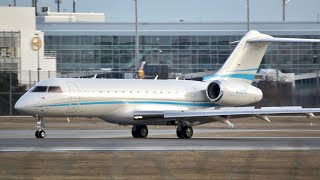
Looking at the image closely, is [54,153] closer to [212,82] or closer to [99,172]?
[99,172]

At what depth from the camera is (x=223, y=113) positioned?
46875mm

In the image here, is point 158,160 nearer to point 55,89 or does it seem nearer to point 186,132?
point 55,89

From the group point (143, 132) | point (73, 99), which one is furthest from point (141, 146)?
point (143, 132)

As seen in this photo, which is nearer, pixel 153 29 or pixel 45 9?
pixel 153 29

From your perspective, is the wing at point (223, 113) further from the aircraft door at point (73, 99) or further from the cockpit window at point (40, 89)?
the cockpit window at point (40, 89)

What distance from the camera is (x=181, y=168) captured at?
93.8ft

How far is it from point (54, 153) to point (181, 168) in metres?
6.71

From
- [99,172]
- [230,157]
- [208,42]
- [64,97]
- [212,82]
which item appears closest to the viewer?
[99,172]

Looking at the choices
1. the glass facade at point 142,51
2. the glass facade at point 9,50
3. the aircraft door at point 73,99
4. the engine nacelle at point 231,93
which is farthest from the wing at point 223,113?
the glass facade at point 142,51

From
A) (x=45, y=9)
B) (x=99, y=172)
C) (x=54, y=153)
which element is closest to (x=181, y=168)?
(x=99, y=172)

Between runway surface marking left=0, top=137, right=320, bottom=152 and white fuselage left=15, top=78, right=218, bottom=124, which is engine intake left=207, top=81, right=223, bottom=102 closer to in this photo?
white fuselage left=15, top=78, right=218, bottom=124

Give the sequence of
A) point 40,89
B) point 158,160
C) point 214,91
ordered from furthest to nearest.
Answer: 1. point 214,91
2. point 40,89
3. point 158,160

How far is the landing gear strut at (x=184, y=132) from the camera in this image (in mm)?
48562

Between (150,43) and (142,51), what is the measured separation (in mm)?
1359
